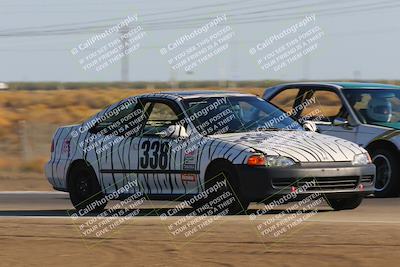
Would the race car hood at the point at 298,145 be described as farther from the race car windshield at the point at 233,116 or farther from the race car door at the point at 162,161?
the race car door at the point at 162,161

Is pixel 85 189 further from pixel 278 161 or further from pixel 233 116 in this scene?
pixel 278 161

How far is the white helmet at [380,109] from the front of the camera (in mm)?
14883

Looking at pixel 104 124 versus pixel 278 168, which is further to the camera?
pixel 104 124

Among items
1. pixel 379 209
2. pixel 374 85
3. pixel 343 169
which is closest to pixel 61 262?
pixel 343 169

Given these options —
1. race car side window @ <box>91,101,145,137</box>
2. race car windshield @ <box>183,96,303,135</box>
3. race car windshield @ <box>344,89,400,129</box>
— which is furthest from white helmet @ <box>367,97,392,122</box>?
race car side window @ <box>91,101,145,137</box>

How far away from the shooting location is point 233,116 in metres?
12.6

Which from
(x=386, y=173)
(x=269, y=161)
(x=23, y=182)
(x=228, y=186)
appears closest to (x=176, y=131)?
(x=228, y=186)

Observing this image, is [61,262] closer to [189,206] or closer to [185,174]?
[185,174]

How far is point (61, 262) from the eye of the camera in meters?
8.67

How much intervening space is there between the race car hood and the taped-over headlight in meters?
0.05

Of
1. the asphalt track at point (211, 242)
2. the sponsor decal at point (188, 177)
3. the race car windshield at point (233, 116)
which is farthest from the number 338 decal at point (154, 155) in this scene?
the asphalt track at point (211, 242)

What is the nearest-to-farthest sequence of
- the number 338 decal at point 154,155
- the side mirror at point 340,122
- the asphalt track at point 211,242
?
1. the asphalt track at point 211,242
2. the number 338 decal at point 154,155
3. the side mirror at point 340,122

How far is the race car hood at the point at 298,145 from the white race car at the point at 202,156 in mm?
11

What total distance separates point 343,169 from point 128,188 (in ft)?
8.86
